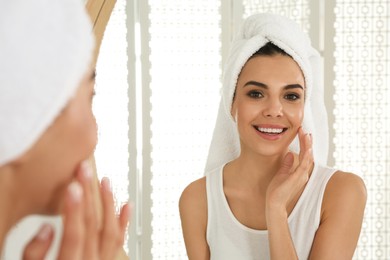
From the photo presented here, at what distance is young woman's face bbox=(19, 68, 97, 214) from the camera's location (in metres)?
0.56

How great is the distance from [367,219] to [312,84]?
1.10m

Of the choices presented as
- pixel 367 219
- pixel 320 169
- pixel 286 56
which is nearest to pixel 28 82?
pixel 286 56

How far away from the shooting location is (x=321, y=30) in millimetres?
2270

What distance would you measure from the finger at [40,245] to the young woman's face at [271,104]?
2.89ft

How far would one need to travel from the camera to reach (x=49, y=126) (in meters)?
0.56

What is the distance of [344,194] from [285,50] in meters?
0.42

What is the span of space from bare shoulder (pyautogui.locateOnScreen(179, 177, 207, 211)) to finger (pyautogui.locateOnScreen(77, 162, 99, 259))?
0.98 m

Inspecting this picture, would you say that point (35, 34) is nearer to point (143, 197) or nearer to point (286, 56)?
point (286, 56)

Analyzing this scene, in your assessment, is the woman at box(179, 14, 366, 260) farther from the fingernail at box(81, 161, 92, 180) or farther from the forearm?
the fingernail at box(81, 161, 92, 180)

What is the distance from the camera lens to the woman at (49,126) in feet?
1.75

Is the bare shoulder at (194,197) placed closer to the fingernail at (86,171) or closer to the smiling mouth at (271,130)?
the smiling mouth at (271,130)

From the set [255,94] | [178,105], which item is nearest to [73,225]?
[255,94]

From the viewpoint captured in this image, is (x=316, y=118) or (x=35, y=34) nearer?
(x=35, y=34)

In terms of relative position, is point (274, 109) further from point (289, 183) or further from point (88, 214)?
point (88, 214)
